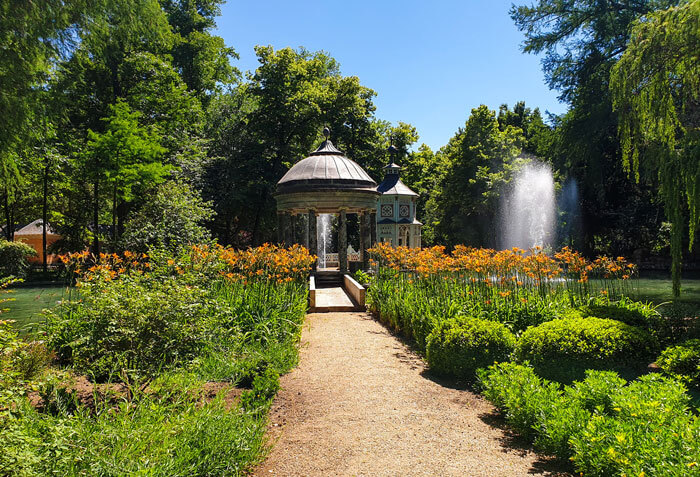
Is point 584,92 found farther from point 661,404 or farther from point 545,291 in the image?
point 661,404

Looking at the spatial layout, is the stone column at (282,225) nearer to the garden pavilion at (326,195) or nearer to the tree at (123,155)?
the garden pavilion at (326,195)

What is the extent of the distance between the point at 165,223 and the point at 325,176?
22.5 ft

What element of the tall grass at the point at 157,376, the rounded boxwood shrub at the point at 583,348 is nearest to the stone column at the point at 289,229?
the tall grass at the point at 157,376

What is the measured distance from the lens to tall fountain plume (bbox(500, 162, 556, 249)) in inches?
1160

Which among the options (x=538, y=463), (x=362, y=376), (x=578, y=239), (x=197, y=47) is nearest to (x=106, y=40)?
(x=197, y=47)

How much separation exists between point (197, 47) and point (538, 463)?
3124cm

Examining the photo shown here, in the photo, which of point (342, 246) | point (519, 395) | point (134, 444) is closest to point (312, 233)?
point (342, 246)

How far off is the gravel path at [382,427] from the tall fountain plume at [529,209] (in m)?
25.3

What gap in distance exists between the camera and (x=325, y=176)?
18.4 meters

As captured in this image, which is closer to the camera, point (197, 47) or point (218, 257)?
point (218, 257)

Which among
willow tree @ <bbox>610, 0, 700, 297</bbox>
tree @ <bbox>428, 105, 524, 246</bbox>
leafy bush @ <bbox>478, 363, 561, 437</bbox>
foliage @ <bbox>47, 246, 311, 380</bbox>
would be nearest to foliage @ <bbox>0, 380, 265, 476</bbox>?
foliage @ <bbox>47, 246, 311, 380</bbox>

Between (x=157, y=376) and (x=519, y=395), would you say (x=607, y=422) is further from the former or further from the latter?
(x=157, y=376)

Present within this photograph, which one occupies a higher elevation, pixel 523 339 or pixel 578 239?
pixel 578 239

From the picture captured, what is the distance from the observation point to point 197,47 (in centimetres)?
2897
